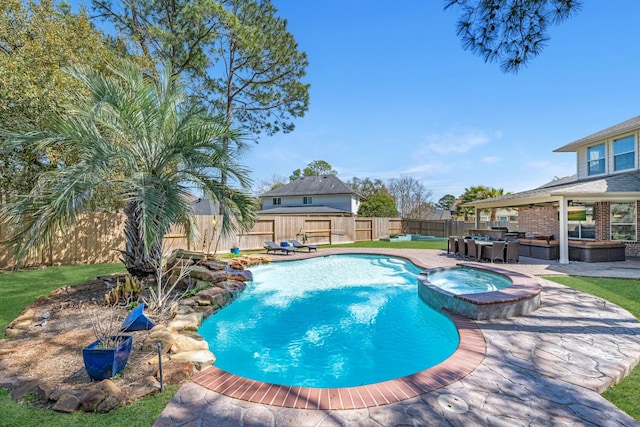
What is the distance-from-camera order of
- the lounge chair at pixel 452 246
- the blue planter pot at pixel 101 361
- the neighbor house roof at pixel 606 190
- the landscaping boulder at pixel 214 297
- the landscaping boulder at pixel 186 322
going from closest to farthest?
the blue planter pot at pixel 101 361
the landscaping boulder at pixel 186 322
the landscaping boulder at pixel 214 297
the neighbor house roof at pixel 606 190
the lounge chair at pixel 452 246

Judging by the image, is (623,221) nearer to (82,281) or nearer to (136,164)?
(136,164)

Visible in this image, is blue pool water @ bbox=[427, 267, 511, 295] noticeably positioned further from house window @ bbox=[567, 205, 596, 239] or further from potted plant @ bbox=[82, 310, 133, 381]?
house window @ bbox=[567, 205, 596, 239]

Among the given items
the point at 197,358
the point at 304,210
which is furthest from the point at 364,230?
the point at 197,358

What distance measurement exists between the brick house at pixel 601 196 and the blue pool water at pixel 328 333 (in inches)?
298

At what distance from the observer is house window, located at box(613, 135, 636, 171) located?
13.4 meters

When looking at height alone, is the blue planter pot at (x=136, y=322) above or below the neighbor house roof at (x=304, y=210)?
below

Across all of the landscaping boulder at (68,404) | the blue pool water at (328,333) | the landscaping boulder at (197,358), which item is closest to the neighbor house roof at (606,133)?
the blue pool water at (328,333)

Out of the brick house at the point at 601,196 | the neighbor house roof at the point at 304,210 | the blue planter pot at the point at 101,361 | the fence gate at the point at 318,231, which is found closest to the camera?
the blue planter pot at the point at 101,361

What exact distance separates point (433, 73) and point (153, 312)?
13.0 metres

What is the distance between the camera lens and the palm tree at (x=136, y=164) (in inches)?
213

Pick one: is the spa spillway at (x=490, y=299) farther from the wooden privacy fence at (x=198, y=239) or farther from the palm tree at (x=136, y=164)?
the wooden privacy fence at (x=198, y=239)

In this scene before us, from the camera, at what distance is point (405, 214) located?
4978cm

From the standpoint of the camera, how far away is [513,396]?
10.8 feet

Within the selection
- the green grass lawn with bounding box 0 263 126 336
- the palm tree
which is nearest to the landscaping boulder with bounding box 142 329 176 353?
the palm tree
